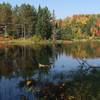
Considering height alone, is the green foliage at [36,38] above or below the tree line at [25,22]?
below

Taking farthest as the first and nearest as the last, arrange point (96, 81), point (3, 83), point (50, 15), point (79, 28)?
1. point (79, 28)
2. point (50, 15)
3. point (3, 83)
4. point (96, 81)

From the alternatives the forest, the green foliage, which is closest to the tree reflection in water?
the green foliage

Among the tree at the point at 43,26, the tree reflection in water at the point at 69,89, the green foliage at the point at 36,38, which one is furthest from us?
the tree at the point at 43,26

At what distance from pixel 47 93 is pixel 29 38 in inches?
3744

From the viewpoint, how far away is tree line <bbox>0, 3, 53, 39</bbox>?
367 feet

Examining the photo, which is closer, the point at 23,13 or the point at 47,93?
the point at 47,93

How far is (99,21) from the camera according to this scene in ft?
598

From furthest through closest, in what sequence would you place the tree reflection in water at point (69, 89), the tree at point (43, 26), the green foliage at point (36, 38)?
the tree at point (43, 26)
the green foliage at point (36, 38)
the tree reflection in water at point (69, 89)

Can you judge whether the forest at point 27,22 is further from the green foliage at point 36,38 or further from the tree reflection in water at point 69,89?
the tree reflection in water at point 69,89

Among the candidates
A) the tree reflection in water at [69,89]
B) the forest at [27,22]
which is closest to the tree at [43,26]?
the forest at [27,22]

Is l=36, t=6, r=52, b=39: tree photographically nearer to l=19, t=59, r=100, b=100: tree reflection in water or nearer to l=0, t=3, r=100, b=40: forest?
l=0, t=3, r=100, b=40: forest

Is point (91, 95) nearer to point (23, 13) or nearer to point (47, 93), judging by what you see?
point (47, 93)

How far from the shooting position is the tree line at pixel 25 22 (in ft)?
367

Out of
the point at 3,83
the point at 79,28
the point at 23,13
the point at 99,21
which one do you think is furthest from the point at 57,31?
the point at 3,83
